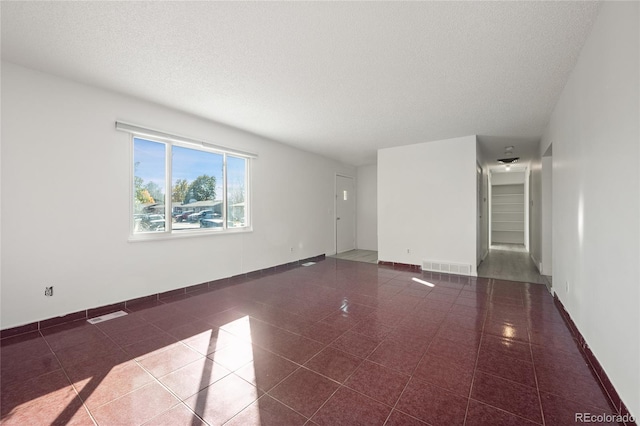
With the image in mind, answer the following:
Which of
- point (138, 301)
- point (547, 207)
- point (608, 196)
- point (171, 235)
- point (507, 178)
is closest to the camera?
point (608, 196)

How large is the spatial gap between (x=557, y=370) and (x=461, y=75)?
270 cm

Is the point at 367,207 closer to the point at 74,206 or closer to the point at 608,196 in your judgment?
the point at 608,196

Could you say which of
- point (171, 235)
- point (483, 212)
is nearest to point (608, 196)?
point (171, 235)

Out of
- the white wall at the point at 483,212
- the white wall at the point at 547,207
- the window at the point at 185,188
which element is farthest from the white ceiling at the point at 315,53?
the white wall at the point at 483,212

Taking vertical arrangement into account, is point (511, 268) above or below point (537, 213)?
below

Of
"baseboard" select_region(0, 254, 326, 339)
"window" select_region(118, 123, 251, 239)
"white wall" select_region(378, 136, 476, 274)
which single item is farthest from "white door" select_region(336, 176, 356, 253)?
"window" select_region(118, 123, 251, 239)

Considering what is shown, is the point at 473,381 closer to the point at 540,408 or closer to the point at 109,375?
the point at 540,408

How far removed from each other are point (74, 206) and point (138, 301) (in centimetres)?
134

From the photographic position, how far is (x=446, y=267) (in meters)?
5.07

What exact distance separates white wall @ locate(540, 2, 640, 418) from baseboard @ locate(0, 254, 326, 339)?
13.9ft

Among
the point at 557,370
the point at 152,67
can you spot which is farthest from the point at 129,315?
the point at 557,370

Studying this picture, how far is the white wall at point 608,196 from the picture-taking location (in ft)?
4.65

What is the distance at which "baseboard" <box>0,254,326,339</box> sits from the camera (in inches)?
102

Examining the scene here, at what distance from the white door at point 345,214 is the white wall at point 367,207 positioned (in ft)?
0.64
